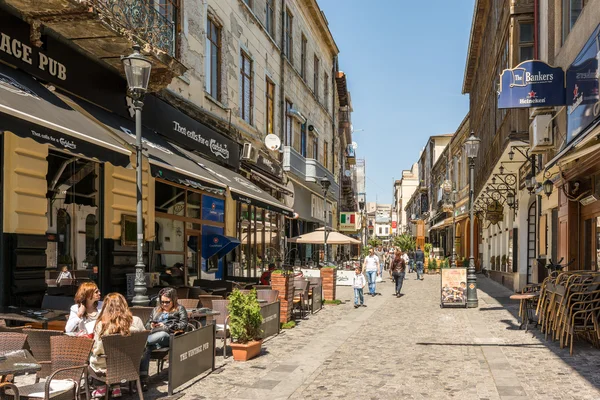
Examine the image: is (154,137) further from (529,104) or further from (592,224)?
(592,224)

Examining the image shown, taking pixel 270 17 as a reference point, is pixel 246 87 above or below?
below

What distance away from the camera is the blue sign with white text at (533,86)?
1339cm

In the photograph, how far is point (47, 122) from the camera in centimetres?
775

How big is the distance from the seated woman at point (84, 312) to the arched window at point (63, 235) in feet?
13.3

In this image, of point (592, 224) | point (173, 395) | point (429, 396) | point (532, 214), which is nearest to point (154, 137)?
point (173, 395)

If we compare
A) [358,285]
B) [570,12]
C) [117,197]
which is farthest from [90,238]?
[570,12]

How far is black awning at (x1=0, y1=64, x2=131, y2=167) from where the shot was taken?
7344 mm

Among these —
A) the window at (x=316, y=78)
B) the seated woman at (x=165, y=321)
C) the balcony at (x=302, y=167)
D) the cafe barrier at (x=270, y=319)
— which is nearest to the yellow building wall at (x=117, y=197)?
the cafe barrier at (x=270, y=319)

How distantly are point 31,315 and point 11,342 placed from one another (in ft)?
8.21

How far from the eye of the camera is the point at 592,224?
14008 millimetres

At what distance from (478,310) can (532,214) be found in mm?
7717

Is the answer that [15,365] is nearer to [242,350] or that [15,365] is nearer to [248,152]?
[242,350]

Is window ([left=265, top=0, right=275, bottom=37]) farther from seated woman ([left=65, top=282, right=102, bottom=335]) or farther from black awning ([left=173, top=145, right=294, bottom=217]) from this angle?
seated woman ([left=65, top=282, right=102, bottom=335])

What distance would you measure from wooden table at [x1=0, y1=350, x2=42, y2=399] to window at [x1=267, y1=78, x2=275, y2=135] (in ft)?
65.6
